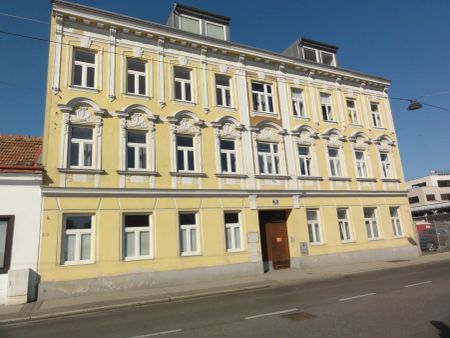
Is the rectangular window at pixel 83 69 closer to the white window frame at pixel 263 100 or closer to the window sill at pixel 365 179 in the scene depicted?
the white window frame at pixel 263 100

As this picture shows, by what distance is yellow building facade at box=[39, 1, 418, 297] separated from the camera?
12.8 m

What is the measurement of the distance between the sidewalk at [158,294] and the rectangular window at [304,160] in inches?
206

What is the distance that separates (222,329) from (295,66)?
16440 mm

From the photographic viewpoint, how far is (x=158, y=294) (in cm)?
1138

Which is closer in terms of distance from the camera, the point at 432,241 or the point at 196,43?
the point at 196,43

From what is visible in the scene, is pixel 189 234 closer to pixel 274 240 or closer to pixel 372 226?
pixel 274 240

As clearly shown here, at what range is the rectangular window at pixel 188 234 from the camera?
1425cm

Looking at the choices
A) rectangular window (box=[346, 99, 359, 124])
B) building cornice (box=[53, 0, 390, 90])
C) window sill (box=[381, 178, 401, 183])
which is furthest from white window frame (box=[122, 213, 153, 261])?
window sill (box=[381, 178, 401, 183])

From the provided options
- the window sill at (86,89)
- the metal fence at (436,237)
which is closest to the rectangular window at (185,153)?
the window sill at (86,89)

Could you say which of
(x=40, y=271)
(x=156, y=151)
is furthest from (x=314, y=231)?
(x=40, y=271)

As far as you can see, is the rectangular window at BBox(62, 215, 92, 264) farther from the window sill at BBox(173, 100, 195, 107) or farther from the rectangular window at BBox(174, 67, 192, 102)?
the rectangular window at BBox(174, 67, 192, 102)

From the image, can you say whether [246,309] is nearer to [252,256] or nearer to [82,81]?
[252,256]

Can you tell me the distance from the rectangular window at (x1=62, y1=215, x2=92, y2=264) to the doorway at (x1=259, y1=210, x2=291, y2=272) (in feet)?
27.0

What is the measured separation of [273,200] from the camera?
16.6 metres
